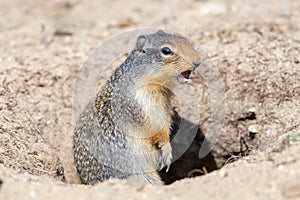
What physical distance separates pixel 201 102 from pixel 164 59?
1.41 m

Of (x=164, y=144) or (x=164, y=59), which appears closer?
(x=164, y=59)

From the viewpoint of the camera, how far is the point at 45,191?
3873 millimetres

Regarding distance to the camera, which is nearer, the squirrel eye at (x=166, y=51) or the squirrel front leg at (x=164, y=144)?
the squirrel eye at (x=166, y=51)

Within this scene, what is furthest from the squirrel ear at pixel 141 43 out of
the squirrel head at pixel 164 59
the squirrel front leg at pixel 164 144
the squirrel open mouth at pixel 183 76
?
the squirrel front leg at pixel 164 144

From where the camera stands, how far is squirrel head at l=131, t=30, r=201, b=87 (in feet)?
15.4

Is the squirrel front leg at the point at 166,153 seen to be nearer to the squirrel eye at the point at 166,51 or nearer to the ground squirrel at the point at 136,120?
the ground squirrel at the point at 136,120

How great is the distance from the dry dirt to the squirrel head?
933 millimetres

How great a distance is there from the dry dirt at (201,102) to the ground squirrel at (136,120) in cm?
47

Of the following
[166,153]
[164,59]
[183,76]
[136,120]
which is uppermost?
[164,59]

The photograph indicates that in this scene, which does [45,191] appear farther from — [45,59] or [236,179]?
[45,59]

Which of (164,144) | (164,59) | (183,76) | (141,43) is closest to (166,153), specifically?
(164,144)

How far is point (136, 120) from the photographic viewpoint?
4.91 metres

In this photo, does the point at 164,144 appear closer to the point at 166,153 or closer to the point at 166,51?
the point at 166,153

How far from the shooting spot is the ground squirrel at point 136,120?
192 inches
